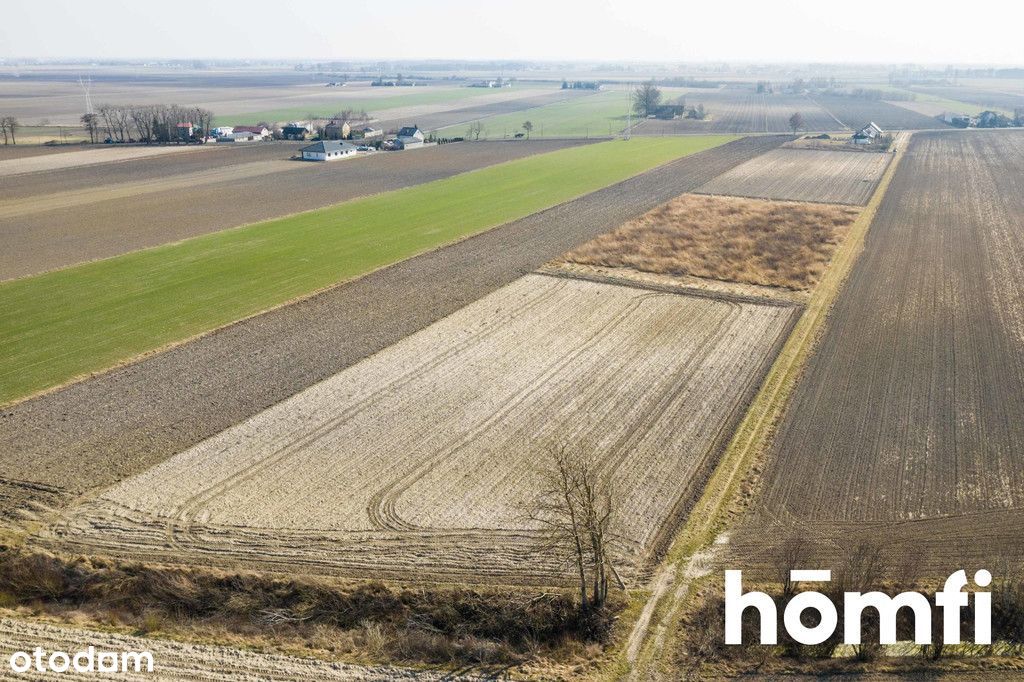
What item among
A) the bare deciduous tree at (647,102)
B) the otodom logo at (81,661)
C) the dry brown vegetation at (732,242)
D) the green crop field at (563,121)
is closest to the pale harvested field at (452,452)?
the otodom logo at (81,661)

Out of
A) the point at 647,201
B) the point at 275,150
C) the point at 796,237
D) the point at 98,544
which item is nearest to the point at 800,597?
the point at 98,544

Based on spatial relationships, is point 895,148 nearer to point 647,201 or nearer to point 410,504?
point 647,201

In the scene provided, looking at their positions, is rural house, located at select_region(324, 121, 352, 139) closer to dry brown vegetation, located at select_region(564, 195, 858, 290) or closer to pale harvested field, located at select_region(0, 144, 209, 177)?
pale harvested field, located at select_region(0, 144, 209, 177)

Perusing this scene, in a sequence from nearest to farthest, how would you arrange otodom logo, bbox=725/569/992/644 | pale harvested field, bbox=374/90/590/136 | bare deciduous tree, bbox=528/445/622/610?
otodom logo, bbox=725/569/992/644, bare deciduous tree, bbox=528/445/622/610, pale harvested field, bbox=374/90/590/136

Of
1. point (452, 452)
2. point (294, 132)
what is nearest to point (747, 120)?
point (294, 132)

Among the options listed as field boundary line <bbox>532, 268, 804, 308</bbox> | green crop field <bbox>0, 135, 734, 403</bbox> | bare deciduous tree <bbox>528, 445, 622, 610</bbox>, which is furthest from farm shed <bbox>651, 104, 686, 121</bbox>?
bare deciduous tree <bbox>528, 445, 622, 610</bbox>

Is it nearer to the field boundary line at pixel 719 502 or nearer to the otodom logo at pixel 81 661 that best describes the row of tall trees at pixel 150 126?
the field boundary line at pixel 719 502
